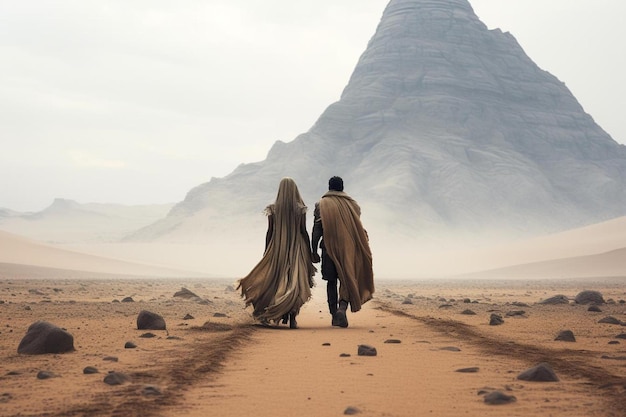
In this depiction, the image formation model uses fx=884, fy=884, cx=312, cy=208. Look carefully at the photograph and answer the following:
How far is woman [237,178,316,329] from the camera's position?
45.4 ft

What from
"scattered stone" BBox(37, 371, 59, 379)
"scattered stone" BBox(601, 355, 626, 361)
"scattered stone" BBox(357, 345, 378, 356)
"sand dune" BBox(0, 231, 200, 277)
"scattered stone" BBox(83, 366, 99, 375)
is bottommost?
"scattered stone" BBox(37, 371, 59, 379)

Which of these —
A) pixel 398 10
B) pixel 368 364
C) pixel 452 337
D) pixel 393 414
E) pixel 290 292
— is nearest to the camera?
pixel 393 414

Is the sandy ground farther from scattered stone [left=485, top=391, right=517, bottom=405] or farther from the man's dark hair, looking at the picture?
the man's dark hair

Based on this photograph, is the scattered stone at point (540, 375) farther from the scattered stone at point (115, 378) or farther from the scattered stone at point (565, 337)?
the scattered stone at point (565, 337)

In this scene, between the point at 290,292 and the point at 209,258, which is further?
the point at 209,258

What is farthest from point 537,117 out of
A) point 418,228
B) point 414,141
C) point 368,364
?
point 368,364

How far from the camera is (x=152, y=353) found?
32.0 ft

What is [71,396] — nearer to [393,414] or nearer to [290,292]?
[393,414]

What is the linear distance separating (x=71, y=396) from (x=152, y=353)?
9.91 ft

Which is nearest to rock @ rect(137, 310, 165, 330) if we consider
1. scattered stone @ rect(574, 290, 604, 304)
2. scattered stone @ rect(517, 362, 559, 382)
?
scattered stone @ rect(517, 362, 559, 382)

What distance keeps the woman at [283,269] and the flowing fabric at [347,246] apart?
42 cm

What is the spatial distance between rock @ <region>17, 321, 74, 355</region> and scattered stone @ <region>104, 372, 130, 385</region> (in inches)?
102

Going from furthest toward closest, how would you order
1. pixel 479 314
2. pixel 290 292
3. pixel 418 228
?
pixel 418 228 → pixel 479 314 → pixel 290 292

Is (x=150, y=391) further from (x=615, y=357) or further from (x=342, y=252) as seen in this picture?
(x=342, y=252)
